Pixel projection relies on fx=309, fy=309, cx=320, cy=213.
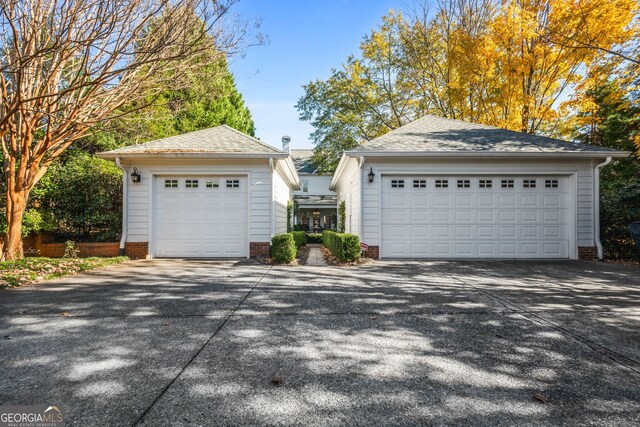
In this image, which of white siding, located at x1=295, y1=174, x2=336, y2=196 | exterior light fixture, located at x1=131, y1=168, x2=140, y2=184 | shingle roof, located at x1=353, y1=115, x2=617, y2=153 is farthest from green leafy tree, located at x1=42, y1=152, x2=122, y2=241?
white siding, located at x1=295, y1=174, x2=336, y2=196

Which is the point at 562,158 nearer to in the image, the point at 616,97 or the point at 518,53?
the point at 616,97

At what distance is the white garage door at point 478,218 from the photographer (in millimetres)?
8695

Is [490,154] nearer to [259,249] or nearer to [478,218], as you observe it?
[478,218]

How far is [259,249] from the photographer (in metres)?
8.65

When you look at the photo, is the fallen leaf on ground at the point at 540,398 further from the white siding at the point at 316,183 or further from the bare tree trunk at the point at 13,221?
the white siding at the point at 316,183

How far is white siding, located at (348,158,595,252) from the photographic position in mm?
8633

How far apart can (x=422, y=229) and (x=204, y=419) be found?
7.95 m

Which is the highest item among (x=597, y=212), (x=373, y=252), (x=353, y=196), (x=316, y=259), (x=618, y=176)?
(x=618, y=176)

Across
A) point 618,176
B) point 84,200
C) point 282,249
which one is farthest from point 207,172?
point 618,176

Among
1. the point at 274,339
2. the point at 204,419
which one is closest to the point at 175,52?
the point at 274,339

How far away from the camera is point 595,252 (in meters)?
8.58

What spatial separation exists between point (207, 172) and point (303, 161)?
2417 centimetres

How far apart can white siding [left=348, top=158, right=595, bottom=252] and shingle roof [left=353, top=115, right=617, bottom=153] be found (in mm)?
362

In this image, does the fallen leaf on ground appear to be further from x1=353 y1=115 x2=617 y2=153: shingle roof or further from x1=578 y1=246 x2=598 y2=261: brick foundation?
x1=578 y1=246 x2=598 y2=261: brick foundation
